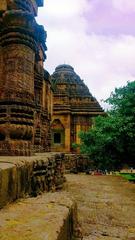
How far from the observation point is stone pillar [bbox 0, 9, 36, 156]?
5926 mm

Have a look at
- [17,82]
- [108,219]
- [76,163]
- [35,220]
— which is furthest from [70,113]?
[35,220]

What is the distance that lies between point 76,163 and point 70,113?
183 inches

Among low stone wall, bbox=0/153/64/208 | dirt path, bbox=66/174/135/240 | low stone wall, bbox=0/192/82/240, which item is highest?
low stone wall, bbox=0/153/64/208

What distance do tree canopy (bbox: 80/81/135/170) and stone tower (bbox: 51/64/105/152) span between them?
8.13 metres

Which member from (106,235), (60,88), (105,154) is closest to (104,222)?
(106,235)

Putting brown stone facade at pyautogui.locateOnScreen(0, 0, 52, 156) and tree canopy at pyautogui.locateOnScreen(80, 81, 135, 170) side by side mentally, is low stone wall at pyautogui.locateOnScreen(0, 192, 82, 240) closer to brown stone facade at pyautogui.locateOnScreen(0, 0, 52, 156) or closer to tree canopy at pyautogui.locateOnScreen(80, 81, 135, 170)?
brown stone facade at pyautogui.locateOnScreen(0, 0, 52, 156)

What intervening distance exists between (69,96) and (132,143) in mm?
12884

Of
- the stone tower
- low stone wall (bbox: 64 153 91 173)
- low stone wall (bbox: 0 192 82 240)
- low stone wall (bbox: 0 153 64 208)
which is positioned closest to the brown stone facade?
low stone wall (bbox: 0 153 64 208)

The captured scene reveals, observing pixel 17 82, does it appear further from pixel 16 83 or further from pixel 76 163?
pixel 76 163

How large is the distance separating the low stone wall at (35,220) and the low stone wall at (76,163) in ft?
51.1

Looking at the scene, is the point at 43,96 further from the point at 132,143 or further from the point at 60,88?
the point at 60,88

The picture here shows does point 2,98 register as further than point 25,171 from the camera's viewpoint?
Yes

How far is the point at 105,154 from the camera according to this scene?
14.4 m

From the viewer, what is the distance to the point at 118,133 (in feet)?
41.4
